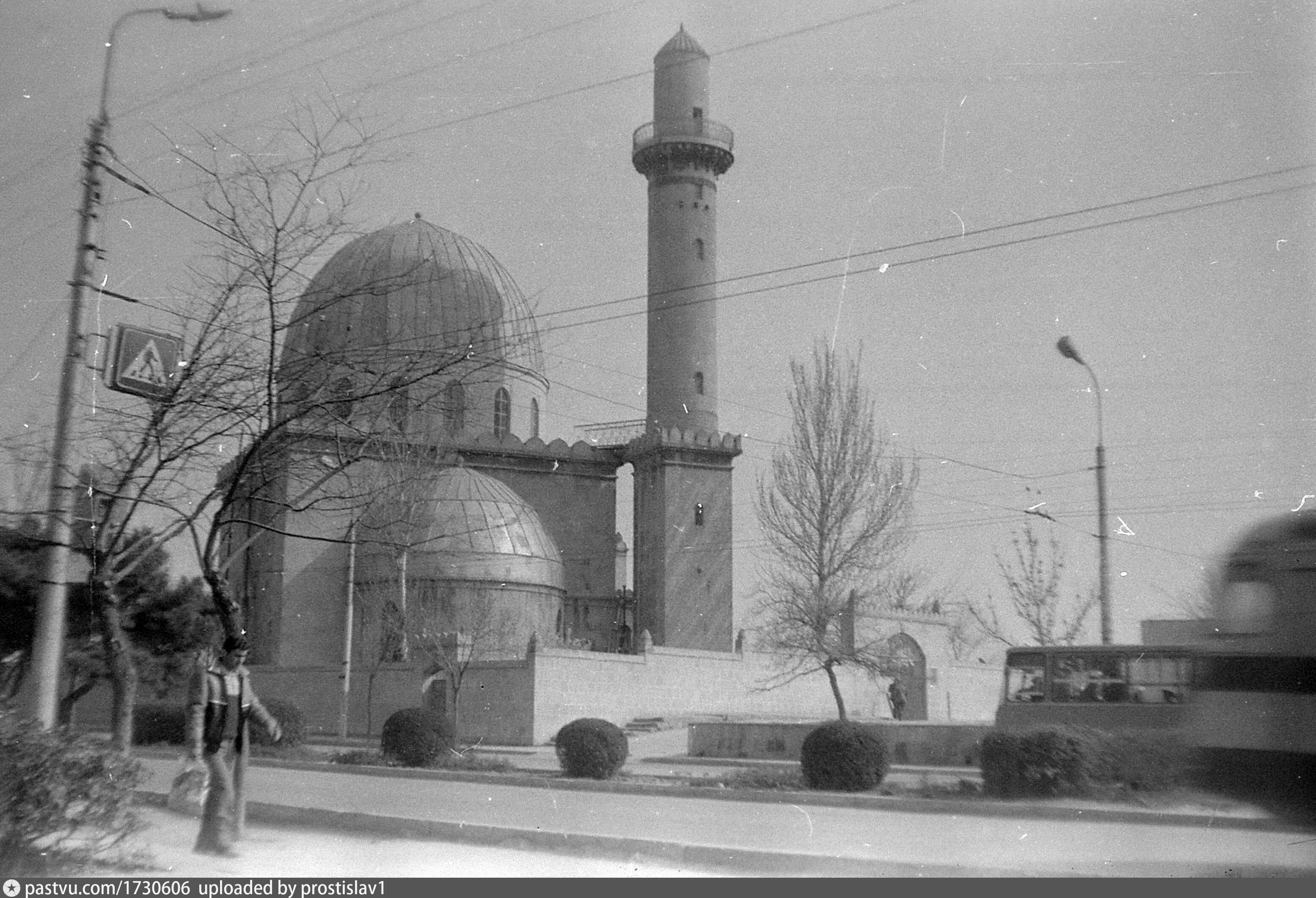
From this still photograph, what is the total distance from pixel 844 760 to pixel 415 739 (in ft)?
25.5

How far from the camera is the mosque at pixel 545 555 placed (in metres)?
29.1

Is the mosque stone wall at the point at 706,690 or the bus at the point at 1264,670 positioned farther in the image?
the mosque stone wall at the point at 706,690

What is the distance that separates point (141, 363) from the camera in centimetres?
1008

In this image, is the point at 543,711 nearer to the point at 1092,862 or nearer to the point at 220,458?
the point at 220,458

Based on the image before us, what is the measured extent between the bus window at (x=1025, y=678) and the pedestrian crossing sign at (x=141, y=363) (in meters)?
13.1

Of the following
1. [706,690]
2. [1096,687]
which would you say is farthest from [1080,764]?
[706,690]

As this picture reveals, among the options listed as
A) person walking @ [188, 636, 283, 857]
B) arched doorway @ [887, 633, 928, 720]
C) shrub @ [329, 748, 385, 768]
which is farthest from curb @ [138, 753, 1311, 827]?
arched doorway @ [887, 633, 928, 720]

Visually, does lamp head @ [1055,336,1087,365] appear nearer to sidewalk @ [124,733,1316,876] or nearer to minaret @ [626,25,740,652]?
sidewalk @ [124,733,1316,876]

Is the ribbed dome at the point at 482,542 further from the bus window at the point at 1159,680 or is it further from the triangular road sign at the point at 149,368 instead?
the triangular road sign at the point at 149,368

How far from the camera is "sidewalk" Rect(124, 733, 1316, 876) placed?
331 inches

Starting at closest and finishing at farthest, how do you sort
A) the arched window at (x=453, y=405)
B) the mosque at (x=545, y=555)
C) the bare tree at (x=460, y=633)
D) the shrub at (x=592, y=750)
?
the arched window at (x=453, y=405) → the shrub at (x=592, y=750) → the mosque at (x=545, y=555) → the bare tree at (x=460, y=633)

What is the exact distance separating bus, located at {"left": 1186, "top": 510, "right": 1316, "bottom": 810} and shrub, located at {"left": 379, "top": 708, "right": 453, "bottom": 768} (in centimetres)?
1199

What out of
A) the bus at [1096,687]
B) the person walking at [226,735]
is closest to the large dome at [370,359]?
the person walking at [226,735]

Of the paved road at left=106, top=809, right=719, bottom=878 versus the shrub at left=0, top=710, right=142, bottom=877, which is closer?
the shrub at left=0, top=710, right=142, bottom=877
